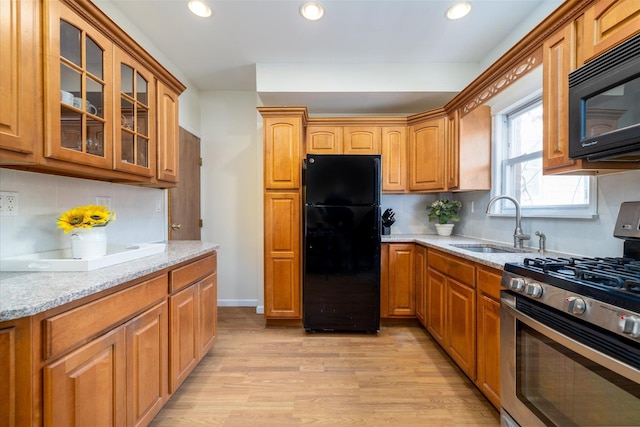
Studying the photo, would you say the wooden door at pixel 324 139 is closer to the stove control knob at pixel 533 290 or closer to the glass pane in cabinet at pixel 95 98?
the glass pane in cabinet at pixel 95 98

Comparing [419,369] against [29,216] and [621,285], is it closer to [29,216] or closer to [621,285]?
[621,285]

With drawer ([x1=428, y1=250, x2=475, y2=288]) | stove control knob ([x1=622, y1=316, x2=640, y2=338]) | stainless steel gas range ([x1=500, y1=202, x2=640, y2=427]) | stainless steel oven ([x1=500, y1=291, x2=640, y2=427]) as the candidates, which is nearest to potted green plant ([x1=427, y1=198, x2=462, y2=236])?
drawer ([x1=428, y1=250, x2=475, y2=288])

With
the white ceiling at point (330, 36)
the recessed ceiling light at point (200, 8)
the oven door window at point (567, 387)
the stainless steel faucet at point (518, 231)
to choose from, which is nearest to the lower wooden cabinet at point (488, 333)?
the oven door window at point (567, 387)

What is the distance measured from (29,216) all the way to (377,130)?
2.86 meters

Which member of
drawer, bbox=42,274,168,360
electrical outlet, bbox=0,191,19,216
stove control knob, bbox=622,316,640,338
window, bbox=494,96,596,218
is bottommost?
drawer, bbox=42,274,168,360

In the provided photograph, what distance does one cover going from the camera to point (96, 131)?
4.81ft

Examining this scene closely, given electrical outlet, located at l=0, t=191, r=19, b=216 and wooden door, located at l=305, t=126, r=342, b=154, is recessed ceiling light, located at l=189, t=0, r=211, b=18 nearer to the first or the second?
wooden door, located at l=305, t=126, r=342, b=154

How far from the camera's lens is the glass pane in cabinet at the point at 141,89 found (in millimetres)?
1783

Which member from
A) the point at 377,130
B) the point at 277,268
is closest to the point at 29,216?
the point at 277,268

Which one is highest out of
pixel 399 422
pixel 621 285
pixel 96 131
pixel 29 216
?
pixel 96 131

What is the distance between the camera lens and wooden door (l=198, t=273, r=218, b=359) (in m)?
1.96

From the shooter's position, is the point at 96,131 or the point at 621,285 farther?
the point at 96,131

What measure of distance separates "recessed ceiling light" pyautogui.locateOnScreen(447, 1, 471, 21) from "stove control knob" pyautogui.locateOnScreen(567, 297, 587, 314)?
2081mm

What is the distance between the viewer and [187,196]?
306cm
